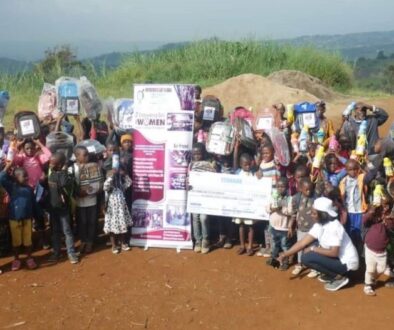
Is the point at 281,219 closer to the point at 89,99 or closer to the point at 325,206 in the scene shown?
the point at 325,206

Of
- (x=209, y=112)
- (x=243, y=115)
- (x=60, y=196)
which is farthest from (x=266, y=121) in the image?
(x=60, y=196)

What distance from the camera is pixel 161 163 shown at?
24.8 feet

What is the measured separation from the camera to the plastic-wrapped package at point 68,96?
811 centimetres

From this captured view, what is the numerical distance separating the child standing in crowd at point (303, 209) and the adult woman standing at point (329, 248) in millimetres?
254

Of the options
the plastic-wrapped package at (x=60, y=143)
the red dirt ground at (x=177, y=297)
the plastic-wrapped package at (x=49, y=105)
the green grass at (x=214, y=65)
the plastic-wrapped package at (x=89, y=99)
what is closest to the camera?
the red dirt ground at (x=177, y=297)

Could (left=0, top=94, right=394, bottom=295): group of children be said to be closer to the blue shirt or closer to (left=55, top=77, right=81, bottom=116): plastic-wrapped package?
the blue shirt

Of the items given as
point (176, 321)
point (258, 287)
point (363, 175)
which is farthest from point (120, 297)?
point (363, 175)

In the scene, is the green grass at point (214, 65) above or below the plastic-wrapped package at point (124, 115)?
above

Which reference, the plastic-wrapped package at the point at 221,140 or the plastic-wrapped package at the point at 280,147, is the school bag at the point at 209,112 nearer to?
the plastic-wrapped package at the point at 221,140

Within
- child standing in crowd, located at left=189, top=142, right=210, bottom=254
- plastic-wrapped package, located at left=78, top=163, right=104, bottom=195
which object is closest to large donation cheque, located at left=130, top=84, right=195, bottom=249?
child standing in crowd, located at left=189, top=142, right=210, bottom=254

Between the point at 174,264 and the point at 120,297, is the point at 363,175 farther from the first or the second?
the point at 120,297

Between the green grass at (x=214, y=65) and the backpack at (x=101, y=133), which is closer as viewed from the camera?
the backpack at (x=101, y=133)

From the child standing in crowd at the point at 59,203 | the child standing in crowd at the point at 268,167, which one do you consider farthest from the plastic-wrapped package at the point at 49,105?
the child standing in crowd at the point at 268,167

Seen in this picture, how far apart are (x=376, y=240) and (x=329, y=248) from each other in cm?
51
